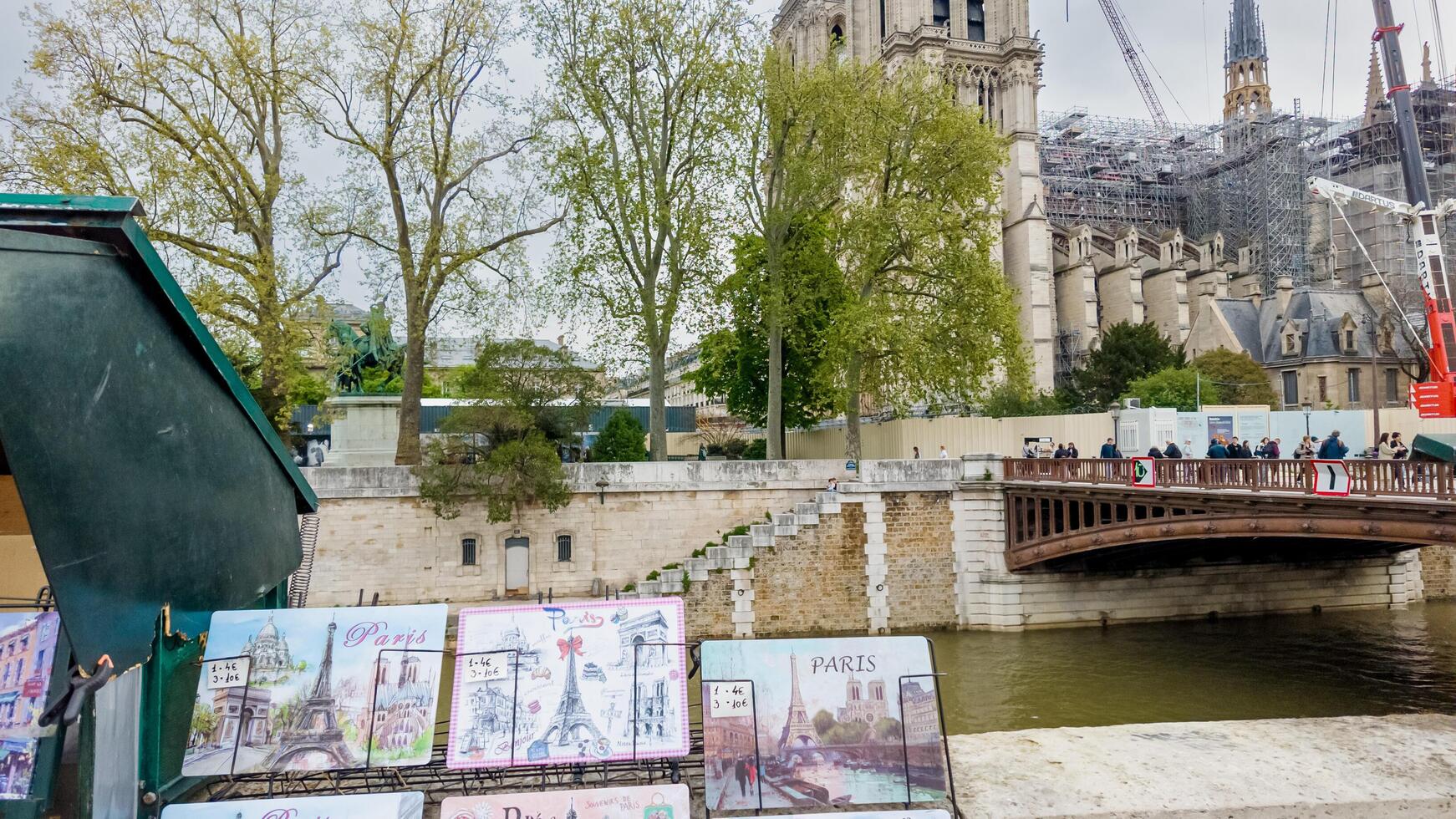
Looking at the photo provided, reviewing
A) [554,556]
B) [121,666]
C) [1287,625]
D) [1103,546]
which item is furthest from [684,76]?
[121,666]

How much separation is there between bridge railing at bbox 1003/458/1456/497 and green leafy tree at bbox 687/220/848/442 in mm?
6684

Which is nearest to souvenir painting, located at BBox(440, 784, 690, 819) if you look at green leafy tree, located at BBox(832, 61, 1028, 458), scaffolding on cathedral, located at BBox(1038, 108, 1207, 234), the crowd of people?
the crowd of people

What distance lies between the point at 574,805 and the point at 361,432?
21.8 meters

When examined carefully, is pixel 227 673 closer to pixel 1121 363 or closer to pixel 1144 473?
pixel 1144 473

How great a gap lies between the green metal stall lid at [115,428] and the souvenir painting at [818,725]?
3019mm

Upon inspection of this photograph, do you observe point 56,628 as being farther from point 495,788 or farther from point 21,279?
point 495,788

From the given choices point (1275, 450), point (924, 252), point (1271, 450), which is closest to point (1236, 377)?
point (924, 252)

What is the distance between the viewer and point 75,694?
13.8ft

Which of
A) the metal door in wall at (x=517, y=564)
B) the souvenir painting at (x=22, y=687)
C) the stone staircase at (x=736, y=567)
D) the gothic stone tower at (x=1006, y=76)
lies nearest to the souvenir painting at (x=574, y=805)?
the souvenir painting at (x=22, y=687)

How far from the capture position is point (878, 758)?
536cm

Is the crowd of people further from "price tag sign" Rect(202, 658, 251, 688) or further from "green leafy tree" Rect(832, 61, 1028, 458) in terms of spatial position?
"price tag sign" Rect(202, 658, 251, 688)

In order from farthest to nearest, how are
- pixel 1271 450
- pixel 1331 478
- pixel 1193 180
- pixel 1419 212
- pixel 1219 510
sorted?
pixel 1193 180
pixel 1419 212
pixel 1271 450
pixel 1219 510
pixel 1331 478

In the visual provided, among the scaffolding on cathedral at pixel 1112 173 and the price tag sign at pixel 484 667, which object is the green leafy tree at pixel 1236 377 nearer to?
the scaffolding on cathedral at pixel 1112 173

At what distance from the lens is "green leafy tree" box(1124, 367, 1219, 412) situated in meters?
34.8
